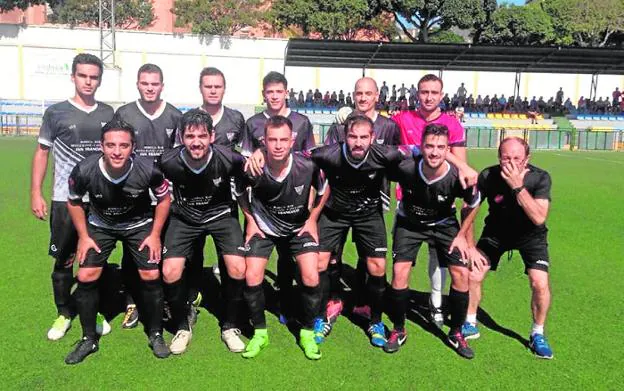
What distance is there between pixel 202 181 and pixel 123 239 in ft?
2.50

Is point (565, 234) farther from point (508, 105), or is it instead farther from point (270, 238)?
point (508, 105)

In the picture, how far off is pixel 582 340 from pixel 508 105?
3287 cm

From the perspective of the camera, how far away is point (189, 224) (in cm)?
433

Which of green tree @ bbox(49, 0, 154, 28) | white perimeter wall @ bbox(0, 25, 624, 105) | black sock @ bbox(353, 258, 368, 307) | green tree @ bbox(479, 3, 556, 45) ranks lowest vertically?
black sock @ bbox(353, 258, 368, 307)

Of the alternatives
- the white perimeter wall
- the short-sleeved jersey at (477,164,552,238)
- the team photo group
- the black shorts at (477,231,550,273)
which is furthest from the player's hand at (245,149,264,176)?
the white perimeter wall

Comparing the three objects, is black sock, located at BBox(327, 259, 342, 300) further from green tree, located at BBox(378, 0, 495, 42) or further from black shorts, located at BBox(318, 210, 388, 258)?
green tree, located at BBox(378, 0, 495, 42)

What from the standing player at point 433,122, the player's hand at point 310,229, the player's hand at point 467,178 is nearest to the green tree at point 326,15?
the standing player at point 433,122

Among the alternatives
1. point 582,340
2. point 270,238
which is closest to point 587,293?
point 582,340

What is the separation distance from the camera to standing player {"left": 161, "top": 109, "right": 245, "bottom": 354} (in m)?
4.12

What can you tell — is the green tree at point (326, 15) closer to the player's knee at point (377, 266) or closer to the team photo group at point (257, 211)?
the team photo group at point (257, 211)

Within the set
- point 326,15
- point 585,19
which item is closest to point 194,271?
point 326,15

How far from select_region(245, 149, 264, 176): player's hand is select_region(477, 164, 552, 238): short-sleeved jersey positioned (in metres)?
1.77

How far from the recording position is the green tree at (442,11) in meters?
41.9

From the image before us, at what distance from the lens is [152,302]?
13.8ft
